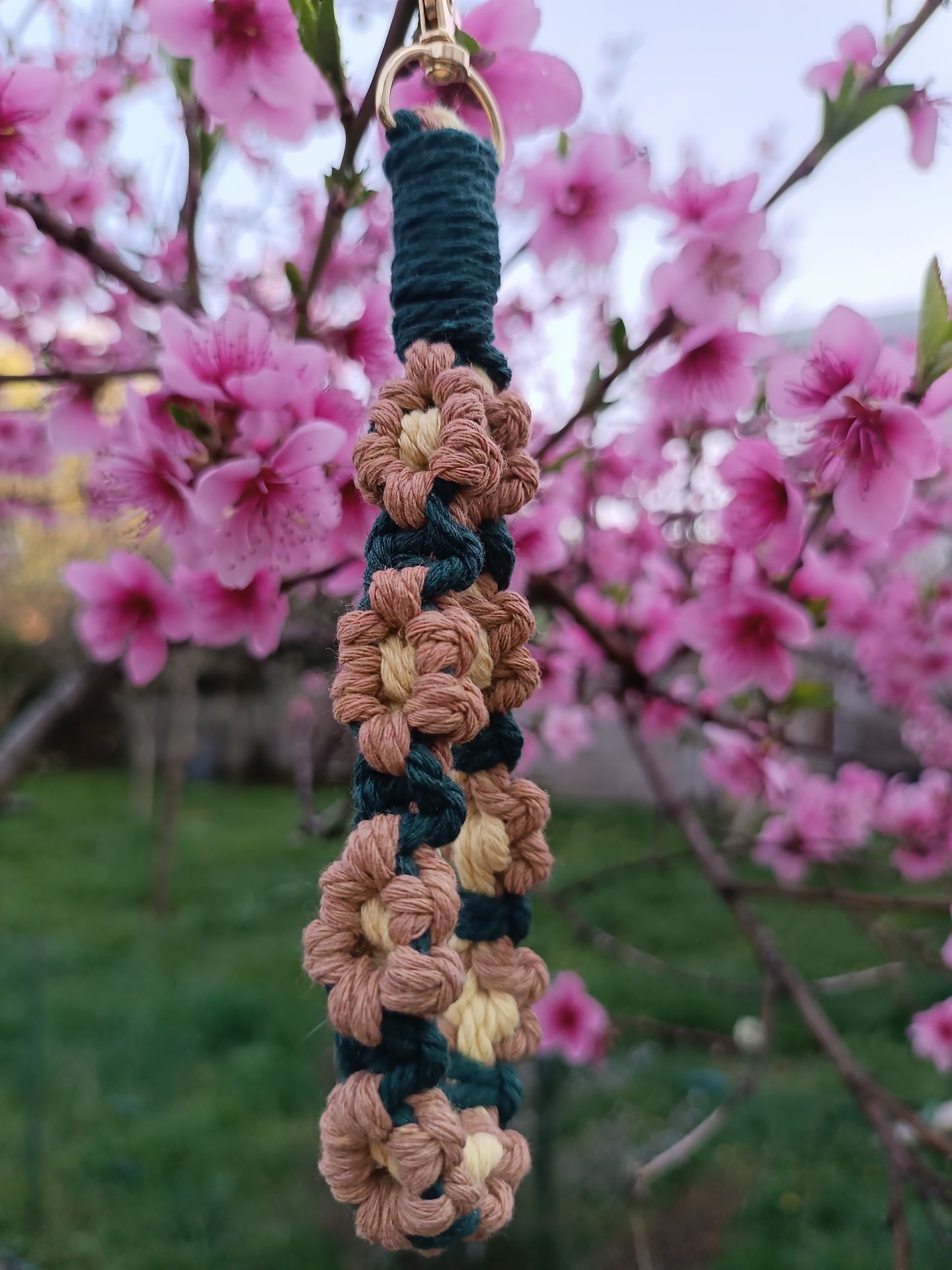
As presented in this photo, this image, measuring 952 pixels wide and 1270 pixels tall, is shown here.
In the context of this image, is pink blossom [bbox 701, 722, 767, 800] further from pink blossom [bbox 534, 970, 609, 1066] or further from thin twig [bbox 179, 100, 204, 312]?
thin twig [bbox 179, 100, 204, 312]

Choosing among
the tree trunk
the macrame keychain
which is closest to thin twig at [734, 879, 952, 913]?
the macrame keychain

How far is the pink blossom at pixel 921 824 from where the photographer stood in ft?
6.34

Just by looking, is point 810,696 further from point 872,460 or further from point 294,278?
point 294,278

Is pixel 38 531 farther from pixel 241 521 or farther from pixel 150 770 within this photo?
pixel 241 521

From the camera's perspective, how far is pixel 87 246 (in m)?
0.80

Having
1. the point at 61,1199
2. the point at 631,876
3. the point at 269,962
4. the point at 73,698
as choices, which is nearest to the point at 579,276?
the point at 73,698

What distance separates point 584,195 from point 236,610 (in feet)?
1.65

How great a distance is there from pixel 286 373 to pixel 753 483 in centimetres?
38

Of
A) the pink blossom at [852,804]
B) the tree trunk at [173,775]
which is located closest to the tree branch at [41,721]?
the pink blossom at [852,804]

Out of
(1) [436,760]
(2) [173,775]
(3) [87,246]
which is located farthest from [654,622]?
(2) [173,775]

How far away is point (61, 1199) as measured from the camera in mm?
1861

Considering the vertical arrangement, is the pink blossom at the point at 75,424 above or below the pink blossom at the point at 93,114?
below

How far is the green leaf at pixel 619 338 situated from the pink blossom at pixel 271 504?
0.27 metres

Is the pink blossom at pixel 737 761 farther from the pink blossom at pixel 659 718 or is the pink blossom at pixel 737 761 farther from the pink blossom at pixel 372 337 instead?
the pink blossom at pixel 372 337
